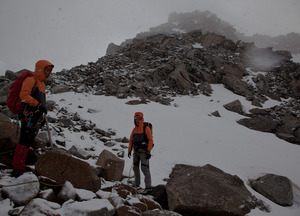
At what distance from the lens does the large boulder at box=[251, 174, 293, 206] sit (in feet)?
20.4

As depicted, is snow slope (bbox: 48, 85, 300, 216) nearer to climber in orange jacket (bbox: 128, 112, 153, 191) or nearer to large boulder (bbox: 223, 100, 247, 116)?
large boulder (bbox: 223, 100, 247, 116)

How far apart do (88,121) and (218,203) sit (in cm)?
833

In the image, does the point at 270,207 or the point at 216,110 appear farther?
the point at 216,110

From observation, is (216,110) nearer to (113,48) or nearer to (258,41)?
(113,48)

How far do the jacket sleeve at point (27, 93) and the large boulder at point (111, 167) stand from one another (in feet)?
8.23

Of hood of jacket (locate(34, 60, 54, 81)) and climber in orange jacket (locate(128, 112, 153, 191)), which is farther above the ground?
hood of jacket (locate(34, 60, 54, 81))

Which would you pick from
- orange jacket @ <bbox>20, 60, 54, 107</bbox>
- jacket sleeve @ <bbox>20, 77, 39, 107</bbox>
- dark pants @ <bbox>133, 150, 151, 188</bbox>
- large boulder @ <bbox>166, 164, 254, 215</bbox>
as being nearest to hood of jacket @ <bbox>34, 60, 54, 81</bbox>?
orange jacket @ <bbox>20, 60, 54, 107</bbox>

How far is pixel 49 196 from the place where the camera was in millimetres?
2854

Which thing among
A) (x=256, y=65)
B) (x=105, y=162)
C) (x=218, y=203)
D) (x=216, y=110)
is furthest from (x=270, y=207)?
(x=256, y=65)

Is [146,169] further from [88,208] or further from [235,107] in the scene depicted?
[235,107]

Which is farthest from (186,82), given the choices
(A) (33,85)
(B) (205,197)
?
(A) (33,85)

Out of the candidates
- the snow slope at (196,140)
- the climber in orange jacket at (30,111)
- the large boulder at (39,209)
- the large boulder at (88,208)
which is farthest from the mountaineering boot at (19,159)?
the snow slope at (196,140)

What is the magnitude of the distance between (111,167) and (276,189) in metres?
5.94

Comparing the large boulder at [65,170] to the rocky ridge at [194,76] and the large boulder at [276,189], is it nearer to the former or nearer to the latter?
the large boulder at [276,189]
